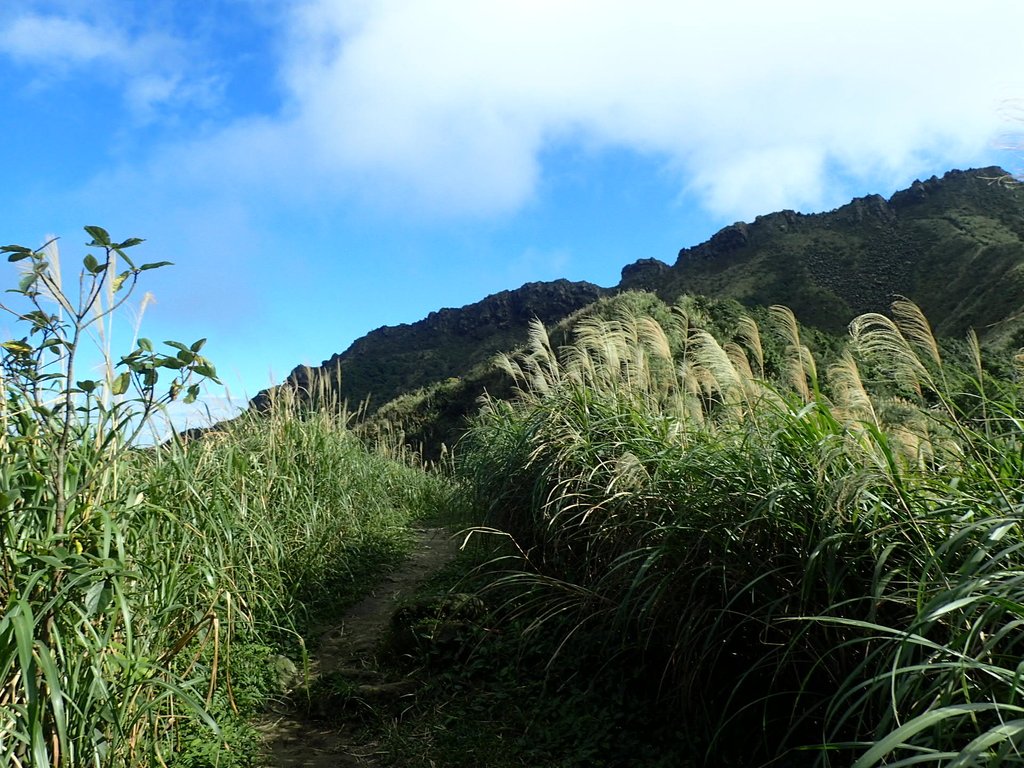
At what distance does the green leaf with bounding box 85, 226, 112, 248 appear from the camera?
2533mm

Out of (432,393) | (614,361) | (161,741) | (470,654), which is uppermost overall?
(432,393)

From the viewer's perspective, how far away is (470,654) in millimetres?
4191

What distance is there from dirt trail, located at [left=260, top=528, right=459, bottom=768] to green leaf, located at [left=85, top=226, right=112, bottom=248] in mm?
2597

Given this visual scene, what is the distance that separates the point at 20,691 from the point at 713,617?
2.72 m

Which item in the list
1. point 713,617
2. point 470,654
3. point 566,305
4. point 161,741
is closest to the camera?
point 161,741

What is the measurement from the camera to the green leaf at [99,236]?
253cm

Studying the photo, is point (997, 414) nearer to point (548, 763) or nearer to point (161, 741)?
point (548, 763)

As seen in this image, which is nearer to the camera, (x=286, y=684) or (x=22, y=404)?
(x=22, y=404)

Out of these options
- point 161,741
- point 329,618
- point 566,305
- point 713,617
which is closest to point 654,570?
point 713,617

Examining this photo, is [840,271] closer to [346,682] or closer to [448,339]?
[448,339]

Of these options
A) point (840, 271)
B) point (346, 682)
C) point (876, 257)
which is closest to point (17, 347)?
point (346, 682)

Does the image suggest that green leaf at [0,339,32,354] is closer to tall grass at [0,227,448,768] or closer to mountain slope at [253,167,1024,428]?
tall grass at [0,227,448,768]

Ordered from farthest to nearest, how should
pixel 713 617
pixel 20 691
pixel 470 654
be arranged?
pixel 470 654 < pixel 713 617 < pixel 20 691

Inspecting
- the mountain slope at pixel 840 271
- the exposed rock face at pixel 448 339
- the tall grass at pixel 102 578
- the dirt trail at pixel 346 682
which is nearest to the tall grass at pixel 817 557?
the dirt trail at pixel 346 682
